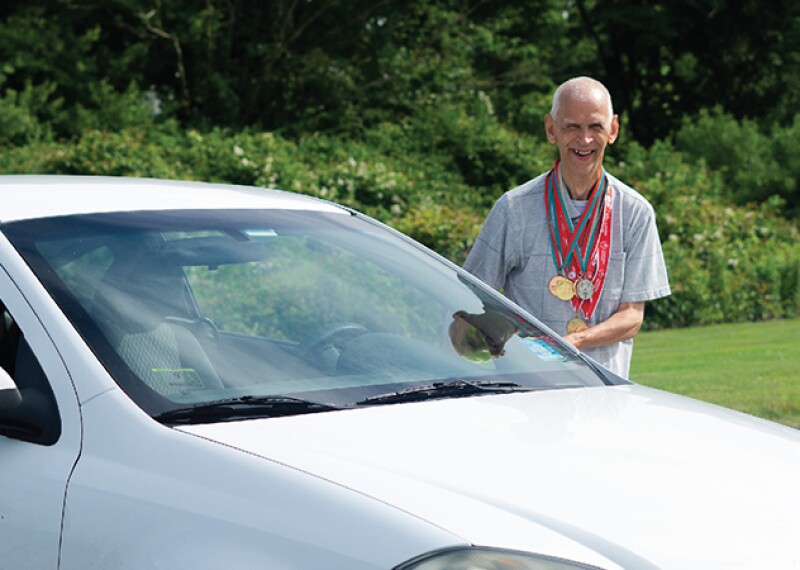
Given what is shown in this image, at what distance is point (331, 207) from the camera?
14.3 ft

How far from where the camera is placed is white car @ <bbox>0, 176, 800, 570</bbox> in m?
2.60

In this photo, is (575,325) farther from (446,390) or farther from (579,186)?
(446,390)

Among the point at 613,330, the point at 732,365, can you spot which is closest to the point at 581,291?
the point at 613,330

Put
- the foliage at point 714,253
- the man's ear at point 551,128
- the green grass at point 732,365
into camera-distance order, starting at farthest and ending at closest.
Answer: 1. the foliage at point 714,253
2. the green grass at point 732,365
3. the man's ear at point 551,128

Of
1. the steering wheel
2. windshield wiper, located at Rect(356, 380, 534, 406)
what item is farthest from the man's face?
windshield wiper, located at Rect(356, 380, 534, 406)

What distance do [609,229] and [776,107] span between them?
24833 mm

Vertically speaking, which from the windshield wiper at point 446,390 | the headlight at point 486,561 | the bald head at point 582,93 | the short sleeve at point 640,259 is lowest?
the headlight at point 486,561

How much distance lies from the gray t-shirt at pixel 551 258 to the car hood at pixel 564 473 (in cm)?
156

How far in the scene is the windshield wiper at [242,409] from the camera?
300 centimetres

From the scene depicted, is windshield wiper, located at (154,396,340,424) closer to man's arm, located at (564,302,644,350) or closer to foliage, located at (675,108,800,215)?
man's arm, located at (564,302,644,350)

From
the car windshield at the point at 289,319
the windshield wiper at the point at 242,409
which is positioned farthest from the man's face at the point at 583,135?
the windshield wiper at the point at 242,409

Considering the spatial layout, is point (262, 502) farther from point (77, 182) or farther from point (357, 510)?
point (77, 182)

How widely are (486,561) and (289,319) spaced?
1855 mm

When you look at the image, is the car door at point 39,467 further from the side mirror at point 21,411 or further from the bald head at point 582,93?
the bald head at point 582,93
